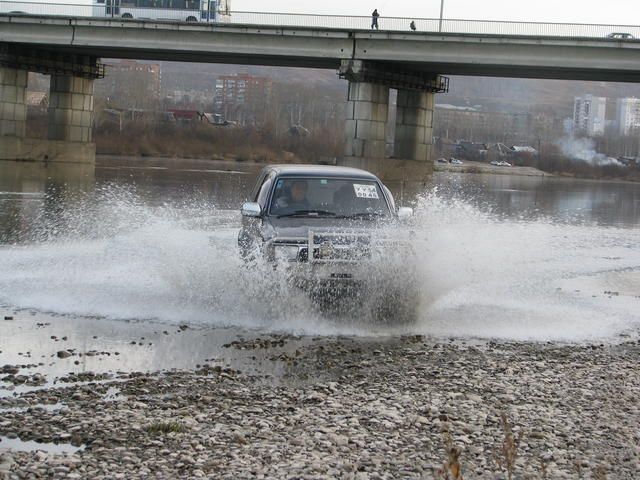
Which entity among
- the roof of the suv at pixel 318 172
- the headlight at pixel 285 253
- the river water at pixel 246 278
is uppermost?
the roof of the suv at pixel 318 172

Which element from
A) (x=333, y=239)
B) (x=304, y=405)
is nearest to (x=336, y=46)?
(x=333, y=239)

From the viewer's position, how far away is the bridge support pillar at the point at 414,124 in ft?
199

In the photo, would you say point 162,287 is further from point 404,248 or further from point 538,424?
point 538,424

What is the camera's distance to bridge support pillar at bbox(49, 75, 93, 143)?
61531 mm

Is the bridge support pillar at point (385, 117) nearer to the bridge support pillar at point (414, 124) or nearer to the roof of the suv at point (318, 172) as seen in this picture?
the bridge support pillar at point (414, 124)

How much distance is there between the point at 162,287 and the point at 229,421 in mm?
6533

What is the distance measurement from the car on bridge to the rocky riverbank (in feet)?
5.08

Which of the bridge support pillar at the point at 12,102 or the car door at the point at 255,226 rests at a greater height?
the bridge support pillar at the point at 12,102

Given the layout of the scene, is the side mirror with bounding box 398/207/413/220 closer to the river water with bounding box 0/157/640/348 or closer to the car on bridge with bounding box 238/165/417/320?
the car on bridge with bounding box 238/165/417/320

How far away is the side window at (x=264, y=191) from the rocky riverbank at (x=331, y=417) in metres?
3.39

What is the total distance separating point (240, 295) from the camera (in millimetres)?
12094

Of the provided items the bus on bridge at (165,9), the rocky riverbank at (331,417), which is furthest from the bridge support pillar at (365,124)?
the rocky riverbank at (331,417)

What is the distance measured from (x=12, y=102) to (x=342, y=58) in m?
20.3

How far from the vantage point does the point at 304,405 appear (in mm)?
7719
